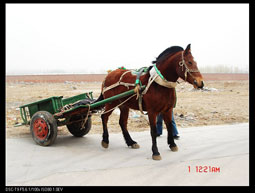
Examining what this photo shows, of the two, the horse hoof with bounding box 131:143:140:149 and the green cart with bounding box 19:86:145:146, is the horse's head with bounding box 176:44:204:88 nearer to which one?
the green cart with bounding box 19:86:145:146

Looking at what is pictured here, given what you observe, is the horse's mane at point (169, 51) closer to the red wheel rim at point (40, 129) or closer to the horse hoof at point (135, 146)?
the horse hoof at point (135, 146)

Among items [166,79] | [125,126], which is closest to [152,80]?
[166,79]

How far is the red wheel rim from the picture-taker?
A: 5.28 metres

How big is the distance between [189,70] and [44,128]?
3.31m

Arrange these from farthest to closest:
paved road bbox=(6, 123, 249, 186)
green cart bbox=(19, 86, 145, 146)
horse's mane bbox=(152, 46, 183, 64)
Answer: green cart bbox=(19, 86, 145, 146), horse's mane bbox=(152, 46, 183, 64), paved road bbox=(6, 123, 249, 186)

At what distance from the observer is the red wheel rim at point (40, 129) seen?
5.28m

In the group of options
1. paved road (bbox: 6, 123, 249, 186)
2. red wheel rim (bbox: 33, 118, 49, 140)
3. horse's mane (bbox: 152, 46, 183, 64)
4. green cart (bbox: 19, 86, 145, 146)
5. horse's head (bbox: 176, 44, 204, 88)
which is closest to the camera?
paved road (bbox: 6, 123, 249, 186)

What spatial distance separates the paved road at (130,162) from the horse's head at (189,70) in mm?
1414

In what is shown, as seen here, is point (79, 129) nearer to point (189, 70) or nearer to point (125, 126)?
point (125, 126)

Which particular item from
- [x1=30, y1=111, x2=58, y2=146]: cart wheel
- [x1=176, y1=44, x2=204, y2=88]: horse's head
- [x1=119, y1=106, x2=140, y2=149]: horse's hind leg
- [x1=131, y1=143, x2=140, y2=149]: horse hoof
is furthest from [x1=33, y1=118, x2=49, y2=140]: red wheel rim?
[x1=176, y1=44, x2=204, y2=88]: horse's head

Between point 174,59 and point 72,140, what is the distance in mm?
3211

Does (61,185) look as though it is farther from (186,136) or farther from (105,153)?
(186,136)
